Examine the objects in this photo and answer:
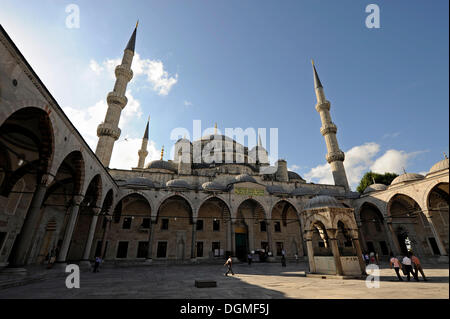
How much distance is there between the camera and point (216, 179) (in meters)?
24.2

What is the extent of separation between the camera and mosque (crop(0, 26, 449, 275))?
26.9 ft

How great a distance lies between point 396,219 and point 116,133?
102 ft

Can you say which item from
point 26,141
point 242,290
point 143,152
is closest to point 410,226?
point 242,290

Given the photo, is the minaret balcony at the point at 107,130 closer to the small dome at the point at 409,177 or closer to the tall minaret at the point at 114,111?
the tall minaret at the point at 114,111

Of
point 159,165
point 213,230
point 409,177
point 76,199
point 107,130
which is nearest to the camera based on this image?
point 76,199

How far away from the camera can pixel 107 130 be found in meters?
22.1

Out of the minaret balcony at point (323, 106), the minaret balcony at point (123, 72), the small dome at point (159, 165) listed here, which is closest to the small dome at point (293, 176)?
the minaret balcony at point (323, 106)

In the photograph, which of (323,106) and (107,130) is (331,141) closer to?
(323,106)

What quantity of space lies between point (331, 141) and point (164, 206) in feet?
75.3

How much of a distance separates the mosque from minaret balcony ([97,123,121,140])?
0.11 metres
